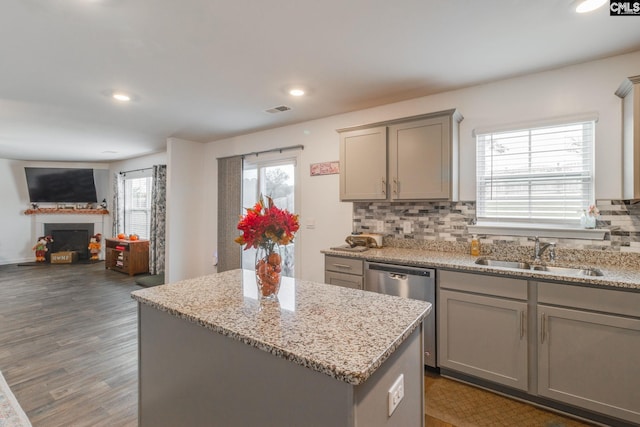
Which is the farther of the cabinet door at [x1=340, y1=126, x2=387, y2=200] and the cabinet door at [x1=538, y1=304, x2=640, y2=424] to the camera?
the cabinet door at [x1=340, y1=126, x2=387, y2=200]

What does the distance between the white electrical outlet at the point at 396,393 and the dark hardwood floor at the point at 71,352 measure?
6.01ft

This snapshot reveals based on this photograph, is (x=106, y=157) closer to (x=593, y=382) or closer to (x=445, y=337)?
(x=445, y=337)

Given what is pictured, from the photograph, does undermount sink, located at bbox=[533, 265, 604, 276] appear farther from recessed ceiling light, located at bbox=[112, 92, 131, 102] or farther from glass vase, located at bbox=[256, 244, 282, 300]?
recessed ceiling light, located at bbox=[112, 92, 131, 102]

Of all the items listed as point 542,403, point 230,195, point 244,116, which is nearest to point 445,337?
point 542,403

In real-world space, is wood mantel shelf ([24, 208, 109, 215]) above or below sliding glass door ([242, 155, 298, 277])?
below

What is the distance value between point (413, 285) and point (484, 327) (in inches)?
22.4

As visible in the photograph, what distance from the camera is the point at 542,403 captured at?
2.08 m

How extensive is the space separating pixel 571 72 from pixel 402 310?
8.22ft

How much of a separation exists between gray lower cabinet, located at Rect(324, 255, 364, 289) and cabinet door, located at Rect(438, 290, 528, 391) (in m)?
0.73

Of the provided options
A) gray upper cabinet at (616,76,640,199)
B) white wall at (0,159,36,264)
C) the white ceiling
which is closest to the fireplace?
A: white wall at (0,159,36,264)

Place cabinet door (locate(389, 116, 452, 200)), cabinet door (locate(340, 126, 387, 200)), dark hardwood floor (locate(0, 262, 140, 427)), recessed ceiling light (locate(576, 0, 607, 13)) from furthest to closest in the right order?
cabinet door (locate(340, 126, 387, 200))
cabinet door (locate(389, 116, 452, 200))
dark hardwood floor (locate(0, 262, 140, 427))
recessed ceiling light (locate(576, 0, 607, 13))

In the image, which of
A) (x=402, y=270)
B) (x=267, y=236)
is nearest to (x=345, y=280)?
(x=402, y=270)

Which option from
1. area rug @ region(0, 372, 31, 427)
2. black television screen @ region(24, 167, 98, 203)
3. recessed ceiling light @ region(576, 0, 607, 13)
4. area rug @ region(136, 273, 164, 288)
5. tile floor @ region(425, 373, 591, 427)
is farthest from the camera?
black television screen @ region(24, 167, 98, 203)

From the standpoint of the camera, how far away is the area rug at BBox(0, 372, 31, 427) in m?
0.77
